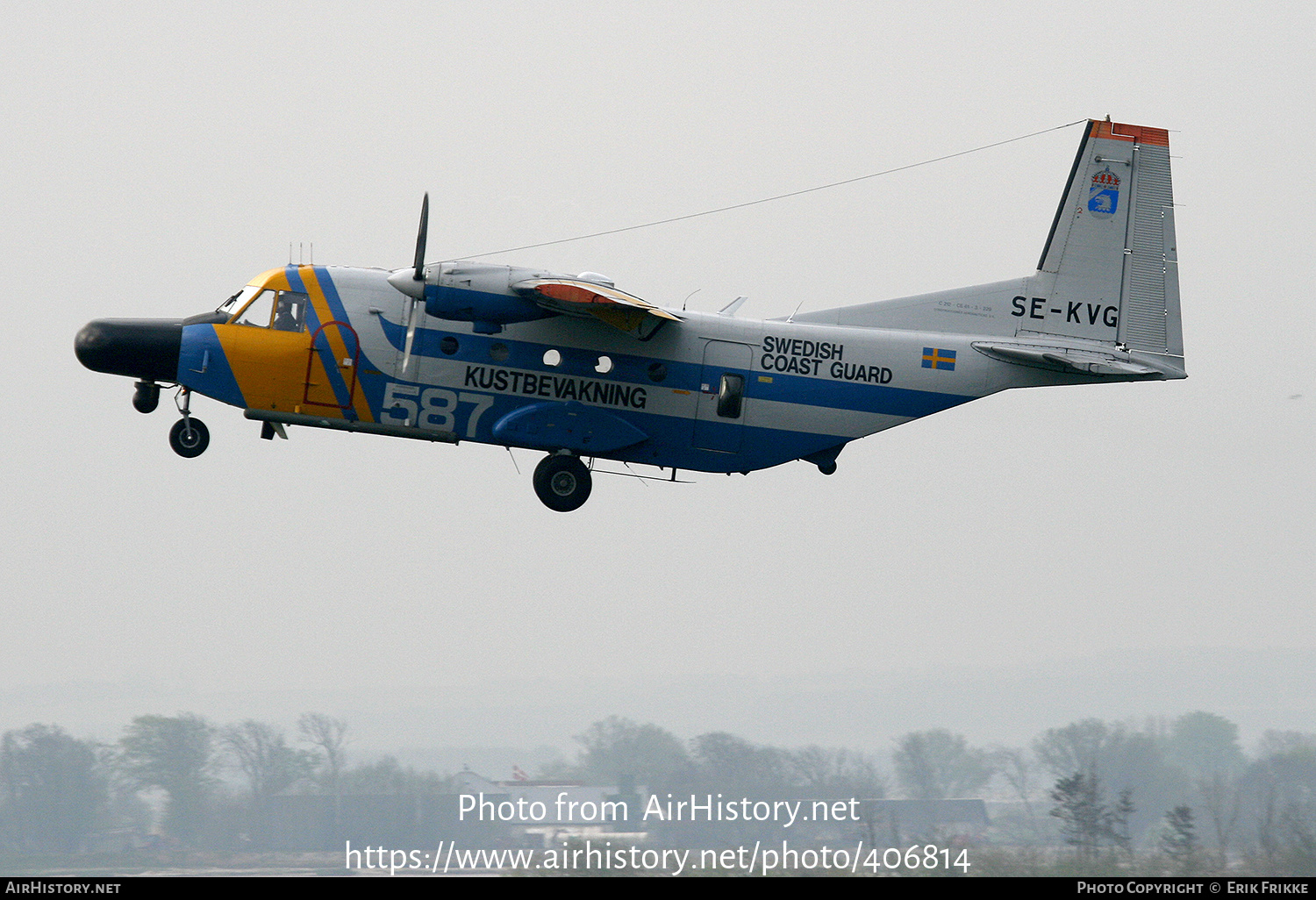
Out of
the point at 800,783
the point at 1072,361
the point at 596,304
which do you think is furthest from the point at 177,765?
the point at 1072,361

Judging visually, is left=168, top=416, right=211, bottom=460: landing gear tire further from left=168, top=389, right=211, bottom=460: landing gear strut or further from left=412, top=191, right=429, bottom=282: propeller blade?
left=412, top=191, right=429, bottom=282: propeller blade

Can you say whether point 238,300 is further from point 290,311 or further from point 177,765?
point 177,765

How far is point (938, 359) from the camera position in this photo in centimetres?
1675

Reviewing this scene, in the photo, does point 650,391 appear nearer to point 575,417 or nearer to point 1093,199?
point 575,417

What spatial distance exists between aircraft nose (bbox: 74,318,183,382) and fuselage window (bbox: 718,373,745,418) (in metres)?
6.52

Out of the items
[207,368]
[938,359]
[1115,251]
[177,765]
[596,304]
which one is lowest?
[177,765]

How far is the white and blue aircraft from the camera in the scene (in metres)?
15.8

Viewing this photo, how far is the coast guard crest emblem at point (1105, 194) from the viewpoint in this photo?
1711 centimetres

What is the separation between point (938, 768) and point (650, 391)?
15.6 metres

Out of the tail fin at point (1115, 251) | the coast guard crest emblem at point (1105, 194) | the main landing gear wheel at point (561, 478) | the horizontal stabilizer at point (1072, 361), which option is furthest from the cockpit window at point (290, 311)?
the coast guard crest emblem at point (1105, 194)

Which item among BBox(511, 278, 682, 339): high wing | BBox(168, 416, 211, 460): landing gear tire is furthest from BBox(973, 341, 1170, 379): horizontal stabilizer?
BBox(168, 416, 211, 460): landing gear tire

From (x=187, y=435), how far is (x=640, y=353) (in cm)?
569
